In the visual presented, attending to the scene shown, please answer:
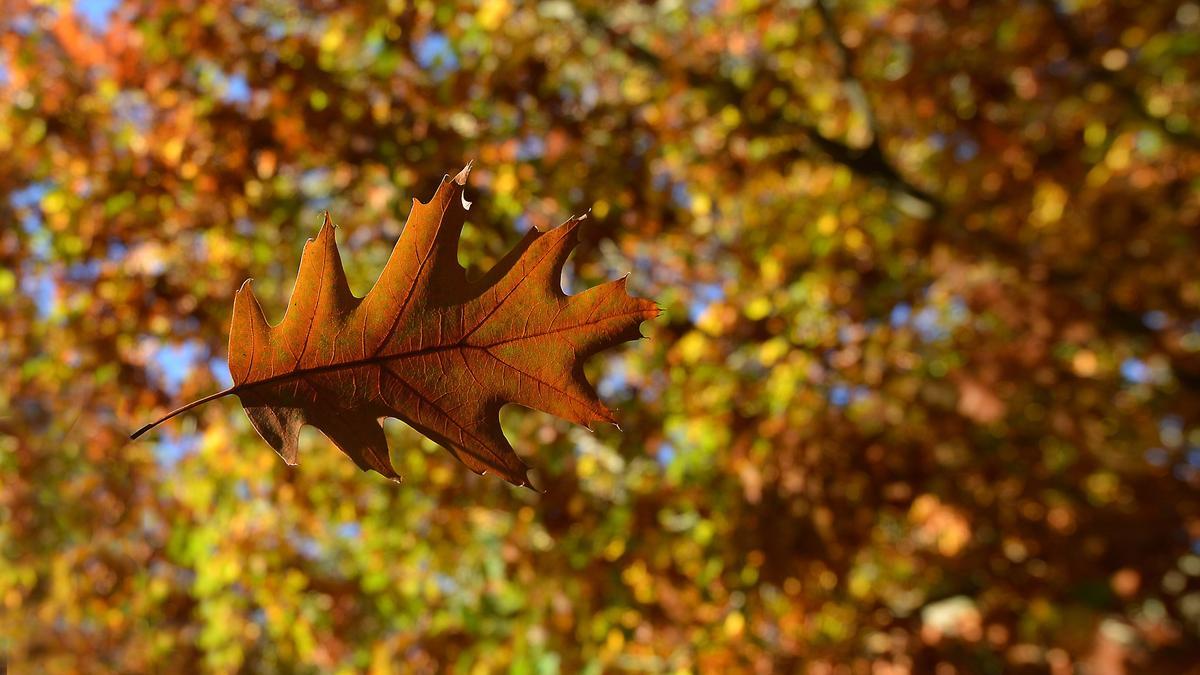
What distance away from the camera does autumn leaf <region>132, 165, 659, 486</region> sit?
3.89ft

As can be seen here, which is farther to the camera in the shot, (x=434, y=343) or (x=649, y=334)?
(x=649, y=334)

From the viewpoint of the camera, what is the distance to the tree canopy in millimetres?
3893

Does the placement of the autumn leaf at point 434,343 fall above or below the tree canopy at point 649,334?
above

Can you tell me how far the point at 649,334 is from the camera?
14.5 feet

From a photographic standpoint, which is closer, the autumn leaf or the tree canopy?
the autumn leaf

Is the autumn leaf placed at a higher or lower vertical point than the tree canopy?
higher

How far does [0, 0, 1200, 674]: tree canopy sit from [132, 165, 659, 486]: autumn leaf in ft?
6.96

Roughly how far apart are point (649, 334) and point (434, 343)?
3199mm

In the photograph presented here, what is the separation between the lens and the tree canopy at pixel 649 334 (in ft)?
12.8

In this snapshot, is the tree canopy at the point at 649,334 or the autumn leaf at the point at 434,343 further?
the tree canopy at the point at 649,334

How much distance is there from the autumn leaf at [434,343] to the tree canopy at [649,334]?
6.96 feet

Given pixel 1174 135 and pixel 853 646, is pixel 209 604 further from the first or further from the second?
pixel 1174 135

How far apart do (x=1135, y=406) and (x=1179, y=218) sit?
1.34 m

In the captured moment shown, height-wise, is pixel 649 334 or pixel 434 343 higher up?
pixel 434 343
